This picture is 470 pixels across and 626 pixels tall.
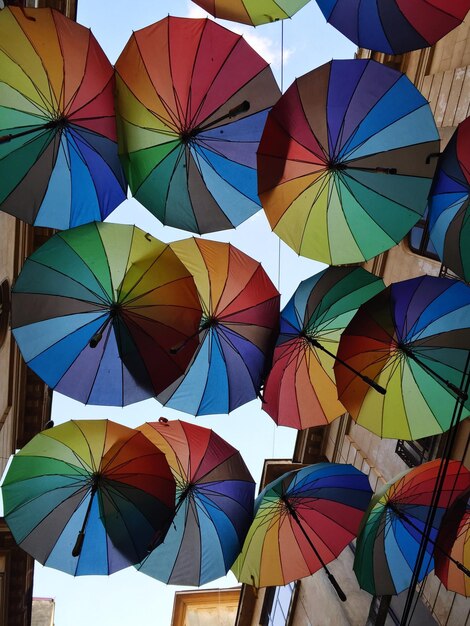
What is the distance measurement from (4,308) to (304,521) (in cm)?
878

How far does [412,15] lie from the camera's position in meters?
9.04

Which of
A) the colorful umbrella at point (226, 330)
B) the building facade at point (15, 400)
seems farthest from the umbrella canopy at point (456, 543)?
the building facade at point (15, 400)

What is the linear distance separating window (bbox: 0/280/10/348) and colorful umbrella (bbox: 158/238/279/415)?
528cm

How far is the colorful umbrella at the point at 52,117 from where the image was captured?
8.30m

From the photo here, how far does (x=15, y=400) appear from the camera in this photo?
1495 centimetres

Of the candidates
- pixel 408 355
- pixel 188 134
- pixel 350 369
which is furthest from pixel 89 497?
pixel 188 134

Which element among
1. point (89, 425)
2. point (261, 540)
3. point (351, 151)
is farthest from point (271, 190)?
point (261, 540)

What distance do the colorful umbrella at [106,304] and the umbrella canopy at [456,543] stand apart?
16.4ft

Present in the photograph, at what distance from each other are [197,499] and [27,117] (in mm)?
7593

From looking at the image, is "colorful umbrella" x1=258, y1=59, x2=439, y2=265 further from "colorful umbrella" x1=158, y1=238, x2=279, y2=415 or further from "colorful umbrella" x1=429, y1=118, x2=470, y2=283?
"colorful umbrella" x1=158, y1=238, x2=279, y2=415

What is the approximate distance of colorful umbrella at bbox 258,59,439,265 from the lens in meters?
8.43

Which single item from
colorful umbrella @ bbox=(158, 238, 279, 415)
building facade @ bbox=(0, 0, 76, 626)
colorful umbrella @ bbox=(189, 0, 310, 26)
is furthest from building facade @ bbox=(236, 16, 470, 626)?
building facade @ bbox=(0, 0, 76, 626)

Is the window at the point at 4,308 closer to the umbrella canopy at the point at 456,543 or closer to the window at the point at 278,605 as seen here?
the umbrella canopy at the point at 456,543

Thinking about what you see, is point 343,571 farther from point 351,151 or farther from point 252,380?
point 351,151
